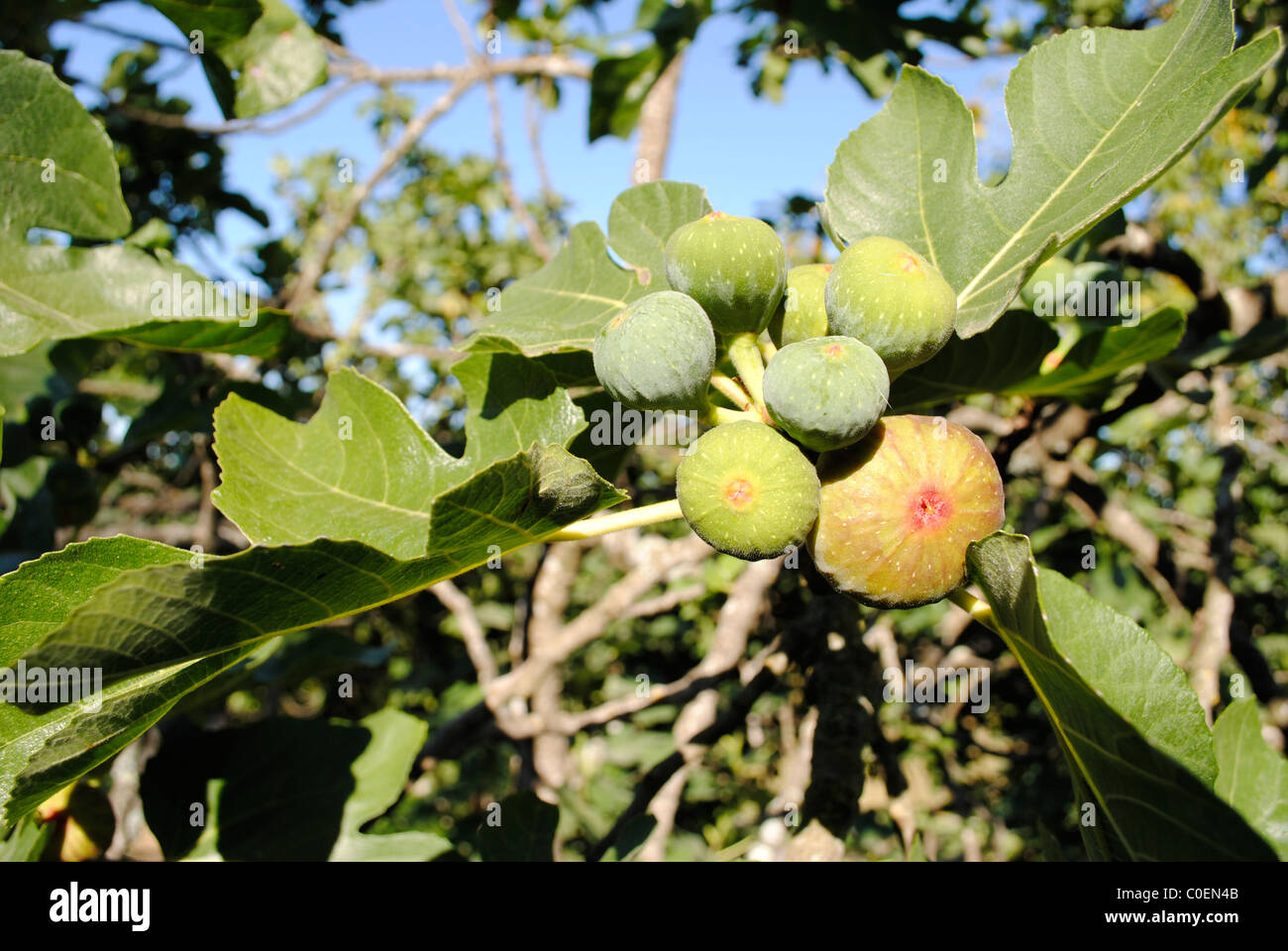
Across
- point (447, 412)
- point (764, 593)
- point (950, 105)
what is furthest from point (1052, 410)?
point (447, 412)

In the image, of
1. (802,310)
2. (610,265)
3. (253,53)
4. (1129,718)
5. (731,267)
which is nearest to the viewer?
(1129,718)

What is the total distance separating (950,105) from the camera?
1310 millimetres

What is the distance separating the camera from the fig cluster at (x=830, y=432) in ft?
3.20

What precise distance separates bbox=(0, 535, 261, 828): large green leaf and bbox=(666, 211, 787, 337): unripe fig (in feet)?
2.36

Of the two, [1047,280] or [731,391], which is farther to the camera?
[1047,280]

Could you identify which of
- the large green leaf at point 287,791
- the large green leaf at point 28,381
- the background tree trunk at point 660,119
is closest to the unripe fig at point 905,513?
the large green leaf at point 287,791

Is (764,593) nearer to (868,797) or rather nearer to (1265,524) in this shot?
(868,797)

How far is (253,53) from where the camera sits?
1688 mm

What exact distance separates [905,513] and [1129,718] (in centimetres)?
31

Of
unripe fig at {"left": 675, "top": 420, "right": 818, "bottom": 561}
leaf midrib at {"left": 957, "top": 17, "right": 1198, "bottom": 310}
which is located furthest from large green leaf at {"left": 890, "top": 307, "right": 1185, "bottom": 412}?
unripe fig at {"left": 675, "top": 420, "right": 818, "bottom": 561}

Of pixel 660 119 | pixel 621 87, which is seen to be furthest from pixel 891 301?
pixel 660 119

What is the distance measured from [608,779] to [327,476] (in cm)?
361

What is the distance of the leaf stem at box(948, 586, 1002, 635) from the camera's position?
112cm

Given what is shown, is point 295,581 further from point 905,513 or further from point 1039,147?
point 1039,147
